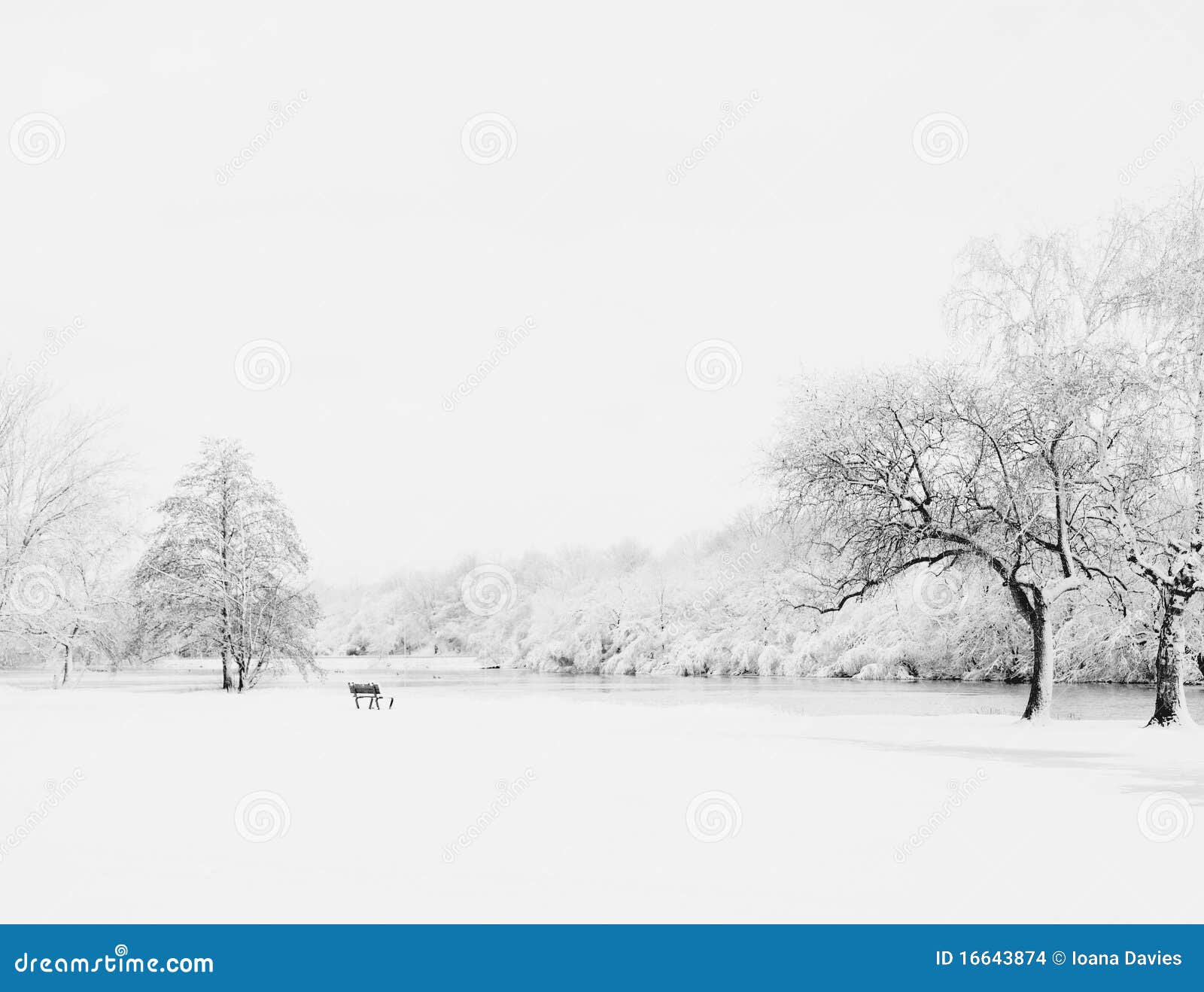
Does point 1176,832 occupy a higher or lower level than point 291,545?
lower

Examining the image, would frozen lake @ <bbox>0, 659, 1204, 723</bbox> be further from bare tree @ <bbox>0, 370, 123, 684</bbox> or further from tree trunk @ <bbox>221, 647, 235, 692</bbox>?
bare tree @ <bbox>0, 370, 123, 684</bbox>

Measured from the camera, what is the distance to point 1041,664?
1006 inches

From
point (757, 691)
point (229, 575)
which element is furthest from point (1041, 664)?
point (229, 575)

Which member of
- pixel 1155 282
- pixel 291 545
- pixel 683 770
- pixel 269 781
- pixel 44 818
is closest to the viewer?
pixel 44 818

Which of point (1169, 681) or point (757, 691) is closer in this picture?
point (1169, 681)

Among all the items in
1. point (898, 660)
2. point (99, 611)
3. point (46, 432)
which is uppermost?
point (46, 432)

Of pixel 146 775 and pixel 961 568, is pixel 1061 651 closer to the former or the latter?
pixel 961 568

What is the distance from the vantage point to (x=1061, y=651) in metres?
47.0

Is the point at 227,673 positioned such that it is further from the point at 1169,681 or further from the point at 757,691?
the point at 1169,681

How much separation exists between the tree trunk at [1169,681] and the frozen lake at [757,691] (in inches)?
191

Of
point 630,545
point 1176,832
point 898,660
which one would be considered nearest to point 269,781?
point 1176,832

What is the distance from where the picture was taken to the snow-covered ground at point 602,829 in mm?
8727

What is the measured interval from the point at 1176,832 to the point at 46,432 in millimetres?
34743

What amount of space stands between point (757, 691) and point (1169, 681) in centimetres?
2796
